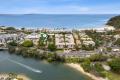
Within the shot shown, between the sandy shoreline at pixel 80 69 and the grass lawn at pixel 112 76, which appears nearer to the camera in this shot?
the grass lawn at pixel 112 76

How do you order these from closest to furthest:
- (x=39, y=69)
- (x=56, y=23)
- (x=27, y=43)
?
(x=39, y=69), (x=27, y=43), (x=56, y=23)

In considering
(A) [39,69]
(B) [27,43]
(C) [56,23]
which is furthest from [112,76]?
(C) [56,23]

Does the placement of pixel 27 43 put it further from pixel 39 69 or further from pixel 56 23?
pixel 56 23

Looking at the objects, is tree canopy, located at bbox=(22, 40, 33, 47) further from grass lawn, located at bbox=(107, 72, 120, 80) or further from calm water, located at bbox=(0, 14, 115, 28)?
calm water, located at bbox=(0, 14, 115, 28)

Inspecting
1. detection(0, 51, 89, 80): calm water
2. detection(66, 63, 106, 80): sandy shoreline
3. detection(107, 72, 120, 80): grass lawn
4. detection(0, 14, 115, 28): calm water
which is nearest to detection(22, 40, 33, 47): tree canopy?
detection(0, 51, 89, 80): calm water

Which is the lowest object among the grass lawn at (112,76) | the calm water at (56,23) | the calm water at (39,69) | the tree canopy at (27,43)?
the calm water at (56,23)

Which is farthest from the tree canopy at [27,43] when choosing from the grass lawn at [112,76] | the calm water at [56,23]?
the calm water at [56,23]

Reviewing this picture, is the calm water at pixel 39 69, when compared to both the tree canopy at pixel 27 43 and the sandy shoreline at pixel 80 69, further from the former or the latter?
the tree canopy at pixel 27 43

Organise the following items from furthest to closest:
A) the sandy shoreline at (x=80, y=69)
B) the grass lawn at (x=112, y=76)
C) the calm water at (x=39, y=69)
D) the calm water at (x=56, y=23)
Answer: the calm water at (x=56, y=23)
the calm water at (x=39, y=69)
the sandy shoreline at (x=80, y=69)
the grass lawn at (x=112, y=76)

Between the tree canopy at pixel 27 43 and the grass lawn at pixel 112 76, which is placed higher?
the tree canopy at pixel 27 43
